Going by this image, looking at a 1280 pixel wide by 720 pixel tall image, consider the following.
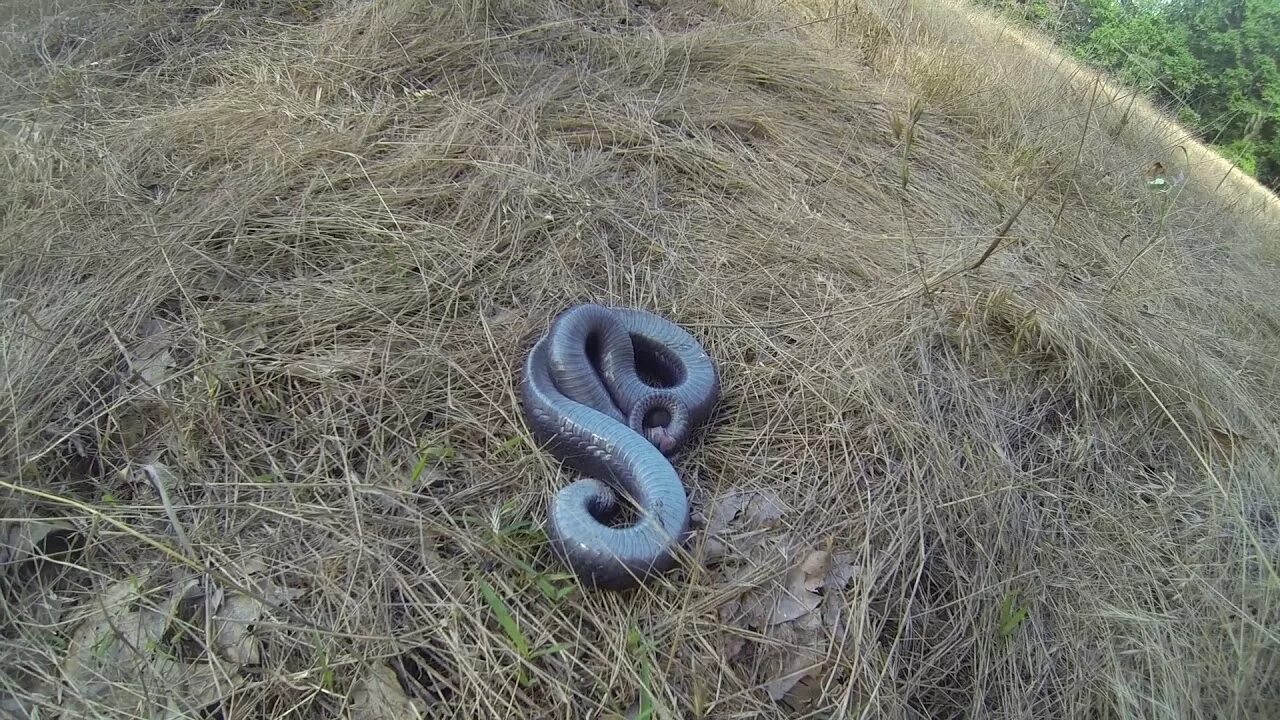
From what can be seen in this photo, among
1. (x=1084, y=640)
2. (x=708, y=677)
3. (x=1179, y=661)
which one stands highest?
(x=1179, y=661)

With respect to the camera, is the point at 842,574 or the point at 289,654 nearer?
the point at 289,654

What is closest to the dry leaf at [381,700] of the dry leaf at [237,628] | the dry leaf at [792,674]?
the dry leaf at [237,628]

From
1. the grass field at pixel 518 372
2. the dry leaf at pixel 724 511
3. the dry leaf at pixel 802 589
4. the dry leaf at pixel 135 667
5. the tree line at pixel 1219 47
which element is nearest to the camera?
the dry leaf at pixel 135 667

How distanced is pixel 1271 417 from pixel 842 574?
185 centimetres

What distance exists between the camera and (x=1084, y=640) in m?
1.91

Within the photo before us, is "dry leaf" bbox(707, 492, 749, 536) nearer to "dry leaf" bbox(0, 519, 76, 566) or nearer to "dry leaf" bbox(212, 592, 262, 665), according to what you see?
"dry leaf" bbox(212, 592, 262, 665)

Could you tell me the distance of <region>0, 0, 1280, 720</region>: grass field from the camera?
1.77m

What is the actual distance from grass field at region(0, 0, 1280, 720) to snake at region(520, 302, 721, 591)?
0.31ft

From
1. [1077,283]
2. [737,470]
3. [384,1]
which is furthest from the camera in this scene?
[384,1]

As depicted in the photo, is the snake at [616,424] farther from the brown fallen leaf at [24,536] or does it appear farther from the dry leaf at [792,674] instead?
the brown fallen leaf at [24,536]

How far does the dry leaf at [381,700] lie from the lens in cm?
165

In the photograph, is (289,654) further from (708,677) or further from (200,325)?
(200,325)

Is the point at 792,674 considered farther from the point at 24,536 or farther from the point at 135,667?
the point at 24,536

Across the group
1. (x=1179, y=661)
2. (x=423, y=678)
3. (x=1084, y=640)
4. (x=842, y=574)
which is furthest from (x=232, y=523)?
(x=1179, y=661)
